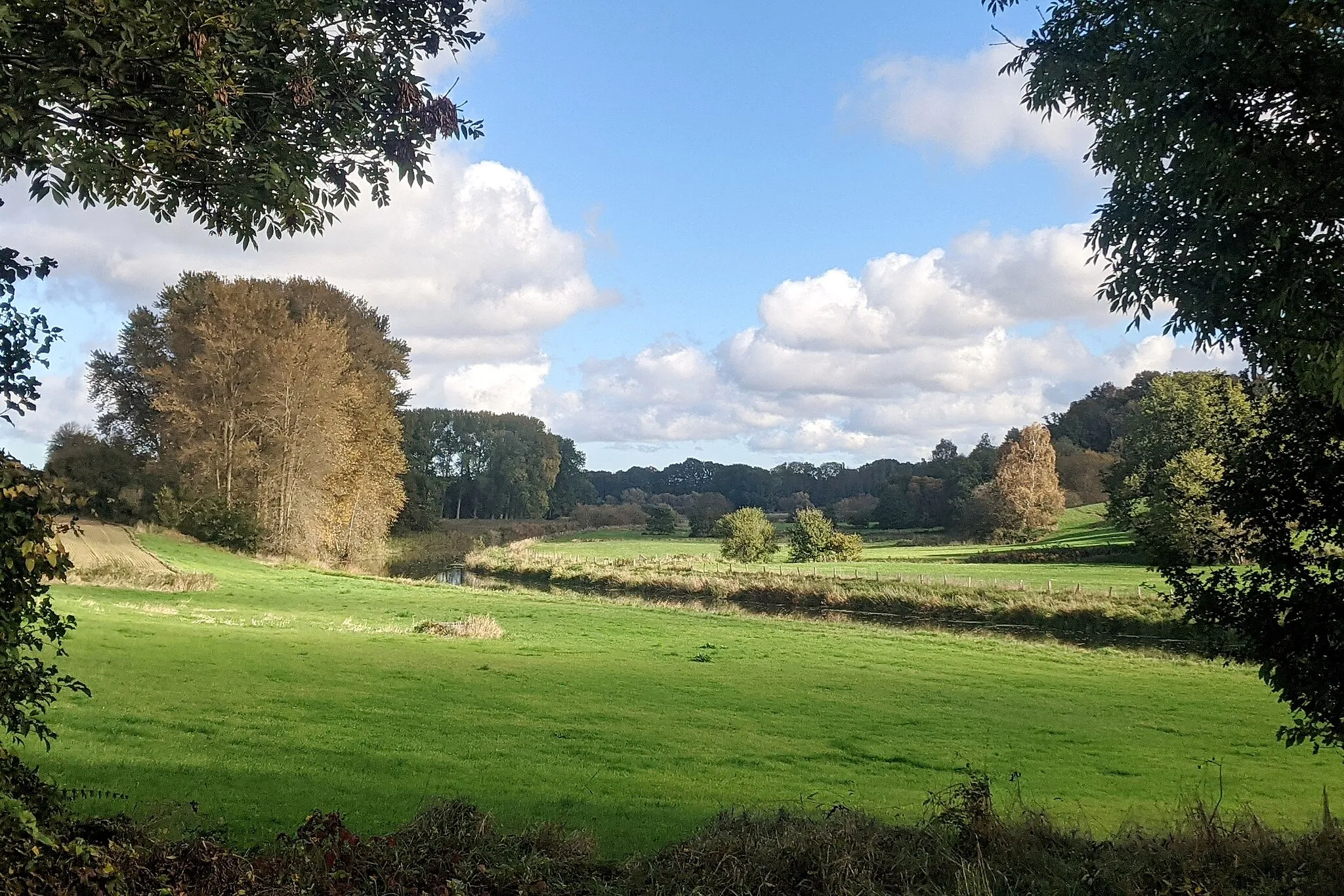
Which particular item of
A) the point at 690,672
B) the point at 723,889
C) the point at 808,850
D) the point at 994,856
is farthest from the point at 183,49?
the point at 690,672

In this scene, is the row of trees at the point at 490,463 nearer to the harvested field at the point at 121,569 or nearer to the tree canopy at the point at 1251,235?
the harvested field at the point at 121,569

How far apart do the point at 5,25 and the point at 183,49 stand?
1.10m

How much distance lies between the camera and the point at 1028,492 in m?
83.2

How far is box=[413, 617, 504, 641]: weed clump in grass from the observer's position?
27.3 m

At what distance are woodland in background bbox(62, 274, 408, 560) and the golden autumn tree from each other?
6201 centimetres

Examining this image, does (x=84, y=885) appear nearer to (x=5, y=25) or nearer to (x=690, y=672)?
(x=5, y=25)

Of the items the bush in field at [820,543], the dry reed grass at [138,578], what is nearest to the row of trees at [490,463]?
the bush in field at [820,543]

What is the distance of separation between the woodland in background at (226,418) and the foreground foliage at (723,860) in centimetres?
4624

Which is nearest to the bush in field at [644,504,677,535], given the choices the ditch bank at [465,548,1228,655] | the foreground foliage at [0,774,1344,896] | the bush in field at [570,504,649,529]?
the bush in field at [570,504,649,529]

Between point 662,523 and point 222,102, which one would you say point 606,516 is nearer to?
point 662,523

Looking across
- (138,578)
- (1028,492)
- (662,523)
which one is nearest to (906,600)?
(138,578)

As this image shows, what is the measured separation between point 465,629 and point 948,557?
53938 mm

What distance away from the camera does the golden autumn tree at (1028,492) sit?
8375 cm

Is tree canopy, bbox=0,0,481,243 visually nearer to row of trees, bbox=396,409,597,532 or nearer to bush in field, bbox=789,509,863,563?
bush in field, bbox=789,509,863,563
